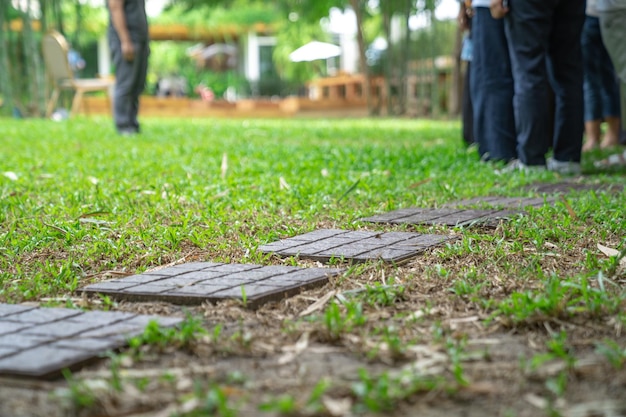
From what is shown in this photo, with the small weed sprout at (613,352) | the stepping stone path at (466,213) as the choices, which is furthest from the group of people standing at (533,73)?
the small weed sprout at (613,352)

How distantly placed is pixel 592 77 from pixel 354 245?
533 cm

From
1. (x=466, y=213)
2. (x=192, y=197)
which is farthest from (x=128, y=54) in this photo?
(x=466, y=213)

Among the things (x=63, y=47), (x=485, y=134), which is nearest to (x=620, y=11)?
(x=485, y=134)

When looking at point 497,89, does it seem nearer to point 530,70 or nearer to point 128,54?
point 530,70

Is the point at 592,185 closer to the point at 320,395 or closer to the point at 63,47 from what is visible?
the point at 320,395

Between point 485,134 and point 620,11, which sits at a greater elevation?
point 620,11

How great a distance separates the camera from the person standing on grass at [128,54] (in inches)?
376

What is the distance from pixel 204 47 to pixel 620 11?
99.8 feet

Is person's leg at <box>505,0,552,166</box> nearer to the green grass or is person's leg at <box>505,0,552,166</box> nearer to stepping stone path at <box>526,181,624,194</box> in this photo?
the green grass

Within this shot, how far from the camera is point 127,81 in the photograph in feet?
32.7

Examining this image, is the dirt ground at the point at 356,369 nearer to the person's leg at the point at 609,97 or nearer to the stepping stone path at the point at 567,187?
the stepping stone path at the point at 567,187

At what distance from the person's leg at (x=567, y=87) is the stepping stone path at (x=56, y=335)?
4.20 metres

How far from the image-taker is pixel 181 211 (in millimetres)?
4234

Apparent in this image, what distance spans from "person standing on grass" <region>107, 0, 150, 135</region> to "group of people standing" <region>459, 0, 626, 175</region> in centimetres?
401
